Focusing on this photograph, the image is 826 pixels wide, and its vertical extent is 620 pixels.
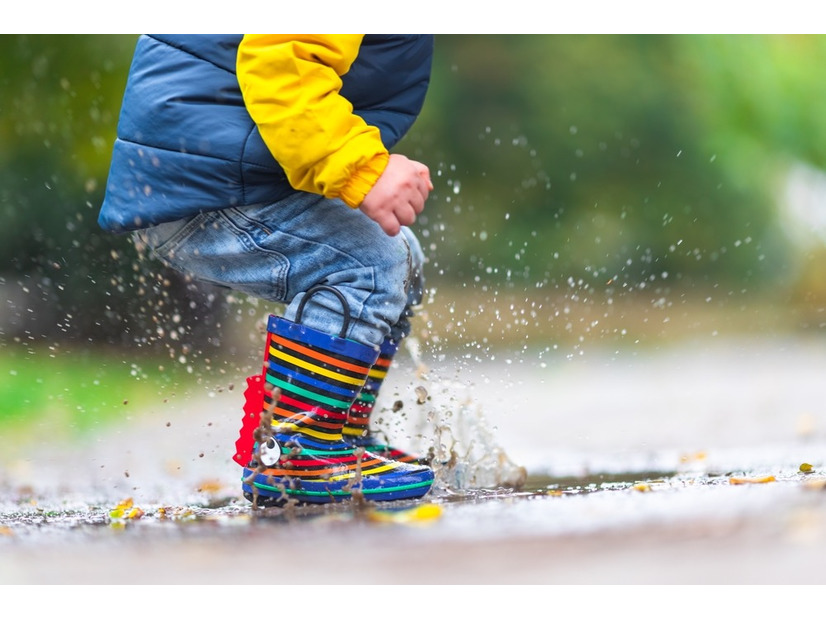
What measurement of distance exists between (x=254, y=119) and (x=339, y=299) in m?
0.40

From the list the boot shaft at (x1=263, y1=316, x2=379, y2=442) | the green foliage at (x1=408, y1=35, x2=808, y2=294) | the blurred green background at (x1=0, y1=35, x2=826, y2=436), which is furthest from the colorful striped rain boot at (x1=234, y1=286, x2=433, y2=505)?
the green foliage at (x1=408, y1=35, x2=808, y2=294)

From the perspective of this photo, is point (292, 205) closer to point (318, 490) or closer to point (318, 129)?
point (318, 129)

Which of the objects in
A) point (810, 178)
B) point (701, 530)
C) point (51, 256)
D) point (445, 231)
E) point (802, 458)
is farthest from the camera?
point (810, 178)

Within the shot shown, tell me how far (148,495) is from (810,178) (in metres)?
8.91

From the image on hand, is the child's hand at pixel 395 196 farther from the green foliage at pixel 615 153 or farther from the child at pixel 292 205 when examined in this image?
the green foliage at pixel 615 153

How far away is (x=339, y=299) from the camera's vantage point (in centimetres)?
224

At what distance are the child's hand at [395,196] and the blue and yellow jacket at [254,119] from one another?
0.02 metres

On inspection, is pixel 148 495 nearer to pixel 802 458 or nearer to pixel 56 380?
pixel 802 458

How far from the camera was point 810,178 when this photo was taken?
10.4 metres

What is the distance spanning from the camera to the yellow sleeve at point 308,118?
2109 mm

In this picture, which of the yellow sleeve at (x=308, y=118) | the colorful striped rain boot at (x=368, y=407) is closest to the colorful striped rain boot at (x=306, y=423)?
the colorful striped rain boot at (x=368, y=407)

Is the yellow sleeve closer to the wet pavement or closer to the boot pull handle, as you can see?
the boot pull handle

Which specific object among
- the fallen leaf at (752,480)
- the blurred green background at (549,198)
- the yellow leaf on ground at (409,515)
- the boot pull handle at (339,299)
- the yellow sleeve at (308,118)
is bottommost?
the yellow leaf on ground at (409,515)

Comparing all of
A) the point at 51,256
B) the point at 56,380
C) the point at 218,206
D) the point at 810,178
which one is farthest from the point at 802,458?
the point at 810,178
